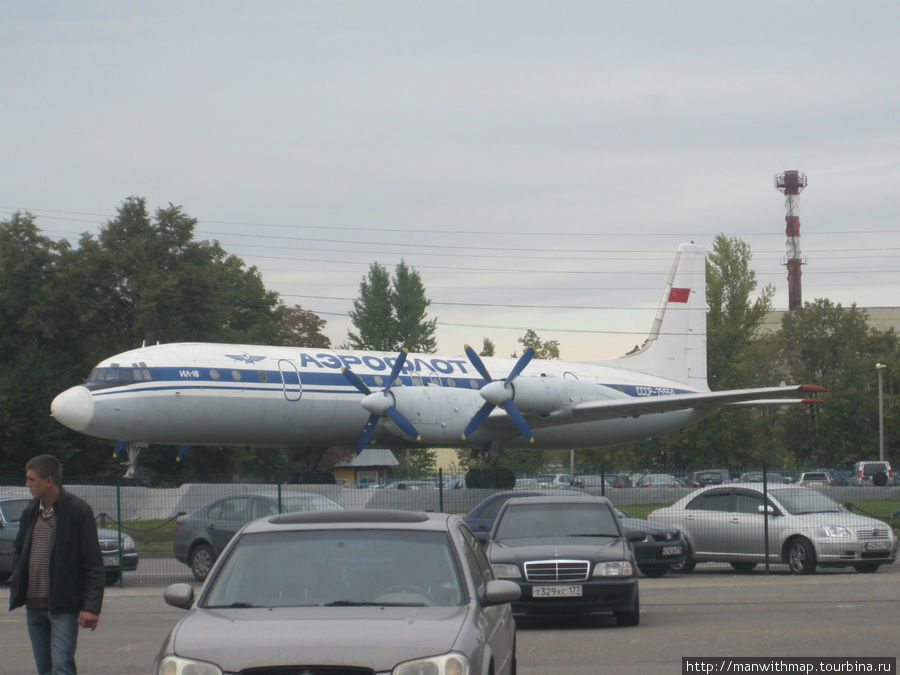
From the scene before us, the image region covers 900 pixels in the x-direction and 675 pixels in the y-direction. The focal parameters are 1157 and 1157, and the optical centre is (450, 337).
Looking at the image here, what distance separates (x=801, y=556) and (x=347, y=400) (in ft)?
57.4

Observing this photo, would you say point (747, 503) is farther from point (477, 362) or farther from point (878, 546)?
point (477, 362)

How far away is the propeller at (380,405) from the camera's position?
33531 mm

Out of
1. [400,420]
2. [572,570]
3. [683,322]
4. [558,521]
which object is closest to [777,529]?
[558,521]

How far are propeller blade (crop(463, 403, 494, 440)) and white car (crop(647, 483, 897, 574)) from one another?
43.8ft

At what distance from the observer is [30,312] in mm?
50062

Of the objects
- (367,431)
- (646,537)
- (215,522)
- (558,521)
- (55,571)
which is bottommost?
(646,537)

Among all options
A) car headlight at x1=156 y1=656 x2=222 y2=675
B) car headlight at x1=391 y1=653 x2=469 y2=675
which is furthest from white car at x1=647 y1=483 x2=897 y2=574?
car headlight at x1=156 y1=656 x2=222 y2=675

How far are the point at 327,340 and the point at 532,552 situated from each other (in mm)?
61560

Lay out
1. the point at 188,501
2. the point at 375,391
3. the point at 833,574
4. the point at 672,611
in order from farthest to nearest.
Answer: the point at 375,391, the point at 188,501, the point at 833,574, the point at 672,611

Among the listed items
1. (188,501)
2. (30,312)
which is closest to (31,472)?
(188,501)

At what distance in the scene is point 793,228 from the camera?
10281cm

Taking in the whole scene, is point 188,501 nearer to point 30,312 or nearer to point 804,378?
point 30,312

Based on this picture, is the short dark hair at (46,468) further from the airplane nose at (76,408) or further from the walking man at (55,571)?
the airplane nose at (76,408)

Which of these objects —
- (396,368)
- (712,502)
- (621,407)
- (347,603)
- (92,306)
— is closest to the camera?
(347,603)
